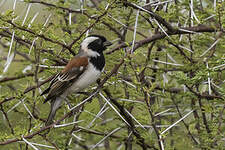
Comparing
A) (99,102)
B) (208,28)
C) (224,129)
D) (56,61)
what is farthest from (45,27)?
(224,129)

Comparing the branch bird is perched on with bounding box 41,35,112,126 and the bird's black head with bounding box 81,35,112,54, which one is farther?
the bird's black head with bounding box 81,35,112,54

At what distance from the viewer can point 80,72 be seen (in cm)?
356

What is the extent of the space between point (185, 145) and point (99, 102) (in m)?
1.05

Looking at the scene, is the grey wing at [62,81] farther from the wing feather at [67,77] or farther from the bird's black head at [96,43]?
the bird's black head at [96,43]

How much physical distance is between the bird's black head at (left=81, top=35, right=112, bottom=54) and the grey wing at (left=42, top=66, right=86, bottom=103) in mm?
223

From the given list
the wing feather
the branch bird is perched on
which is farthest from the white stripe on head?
the wing feather

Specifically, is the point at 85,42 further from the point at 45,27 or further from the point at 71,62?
the point at 45,27

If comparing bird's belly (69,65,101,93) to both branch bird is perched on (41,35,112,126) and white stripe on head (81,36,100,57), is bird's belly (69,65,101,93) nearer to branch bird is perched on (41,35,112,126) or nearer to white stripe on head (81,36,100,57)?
branch bird is perched on (41,35,112,126)

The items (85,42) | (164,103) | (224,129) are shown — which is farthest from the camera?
(164,103)

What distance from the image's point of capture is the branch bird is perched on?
11.1ft

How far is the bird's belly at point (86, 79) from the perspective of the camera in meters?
3.38

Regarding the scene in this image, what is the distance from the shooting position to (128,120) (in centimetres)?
322

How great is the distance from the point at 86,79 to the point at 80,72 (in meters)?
0.13

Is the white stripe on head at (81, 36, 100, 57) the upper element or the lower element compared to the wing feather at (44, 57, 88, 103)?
upper
